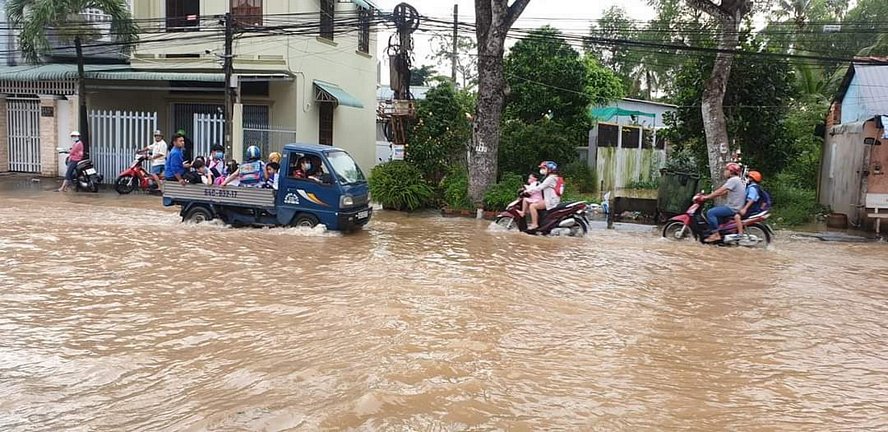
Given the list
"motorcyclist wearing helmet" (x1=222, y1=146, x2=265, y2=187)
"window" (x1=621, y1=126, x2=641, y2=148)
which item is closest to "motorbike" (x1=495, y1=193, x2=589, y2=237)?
"motorcyclist wearing helmet" (x1=222, y1=146, x2=265, y2=187)

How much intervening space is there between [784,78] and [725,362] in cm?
1296

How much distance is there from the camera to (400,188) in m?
17.2

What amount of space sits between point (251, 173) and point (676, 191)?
29.2 feet

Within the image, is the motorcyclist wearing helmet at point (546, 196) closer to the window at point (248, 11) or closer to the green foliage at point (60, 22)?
the window at point (248, 11)

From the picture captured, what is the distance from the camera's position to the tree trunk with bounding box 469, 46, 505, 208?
55.2ft

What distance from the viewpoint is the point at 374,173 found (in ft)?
58.1

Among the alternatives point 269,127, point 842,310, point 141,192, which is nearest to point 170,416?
point 842,310

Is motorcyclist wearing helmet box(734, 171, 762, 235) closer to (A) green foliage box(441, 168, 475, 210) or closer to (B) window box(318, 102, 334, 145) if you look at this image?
(A) green foliage box(441, 168, 475, 210)

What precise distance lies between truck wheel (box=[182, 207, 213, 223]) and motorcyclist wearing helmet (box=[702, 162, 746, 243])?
8758 millimetres

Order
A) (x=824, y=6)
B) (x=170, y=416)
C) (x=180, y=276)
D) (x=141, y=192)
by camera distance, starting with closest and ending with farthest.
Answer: (x=170, y=416) < (x=180, y=276) < (x=141, y=192) < (x=824, y=6)

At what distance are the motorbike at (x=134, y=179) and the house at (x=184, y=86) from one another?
1621mm

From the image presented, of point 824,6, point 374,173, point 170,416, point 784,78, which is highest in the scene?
point 824,6

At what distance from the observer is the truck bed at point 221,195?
41.0 feet

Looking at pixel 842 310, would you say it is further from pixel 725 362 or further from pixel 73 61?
pixel 73 61
